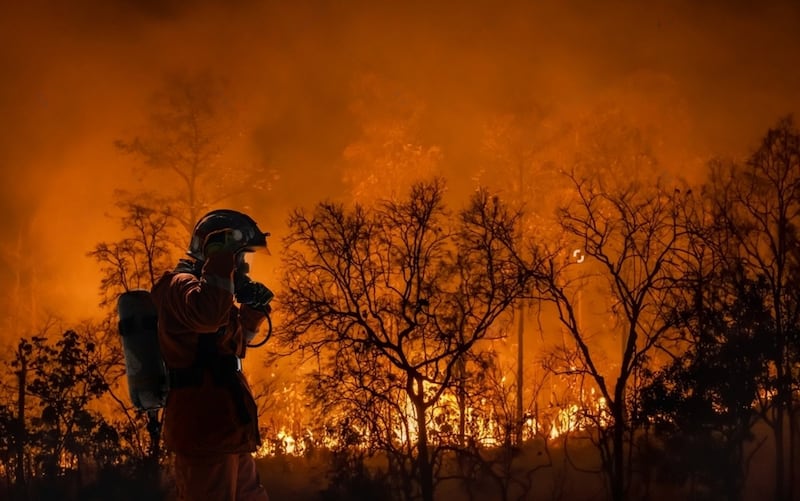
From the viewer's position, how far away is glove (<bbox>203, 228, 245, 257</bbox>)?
5027mm

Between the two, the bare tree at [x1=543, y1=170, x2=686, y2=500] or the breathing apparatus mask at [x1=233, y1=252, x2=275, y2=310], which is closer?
the breathing apparatus mask at [x1=233, y1=252, x2=275, y2=310]

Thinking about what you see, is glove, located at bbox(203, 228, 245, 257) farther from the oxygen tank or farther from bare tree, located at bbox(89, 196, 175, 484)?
bare tree, located at bbox(89, 196, 175, 484)

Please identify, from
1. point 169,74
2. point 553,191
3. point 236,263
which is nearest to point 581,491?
point 236,263

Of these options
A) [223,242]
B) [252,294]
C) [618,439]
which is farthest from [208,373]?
[618,439]

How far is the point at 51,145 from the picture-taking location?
28.2m

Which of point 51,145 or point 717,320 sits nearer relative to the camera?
point 717,320

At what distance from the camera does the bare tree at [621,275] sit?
9.80 metres

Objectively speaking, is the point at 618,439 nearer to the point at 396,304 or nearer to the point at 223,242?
the point at 396,304

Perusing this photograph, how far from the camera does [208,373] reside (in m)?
5.34

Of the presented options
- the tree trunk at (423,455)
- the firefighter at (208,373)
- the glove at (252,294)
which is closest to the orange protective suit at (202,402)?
the firefighter at (208,373)

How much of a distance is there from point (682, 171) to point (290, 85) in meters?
15.7

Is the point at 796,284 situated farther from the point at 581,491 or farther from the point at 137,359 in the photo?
the point at 137,359

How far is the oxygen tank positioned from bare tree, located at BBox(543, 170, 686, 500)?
17.7 ft

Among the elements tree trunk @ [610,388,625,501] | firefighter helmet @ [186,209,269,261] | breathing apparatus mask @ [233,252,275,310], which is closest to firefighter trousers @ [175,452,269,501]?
breathing apparatus mask @ [233,252,275,310]
